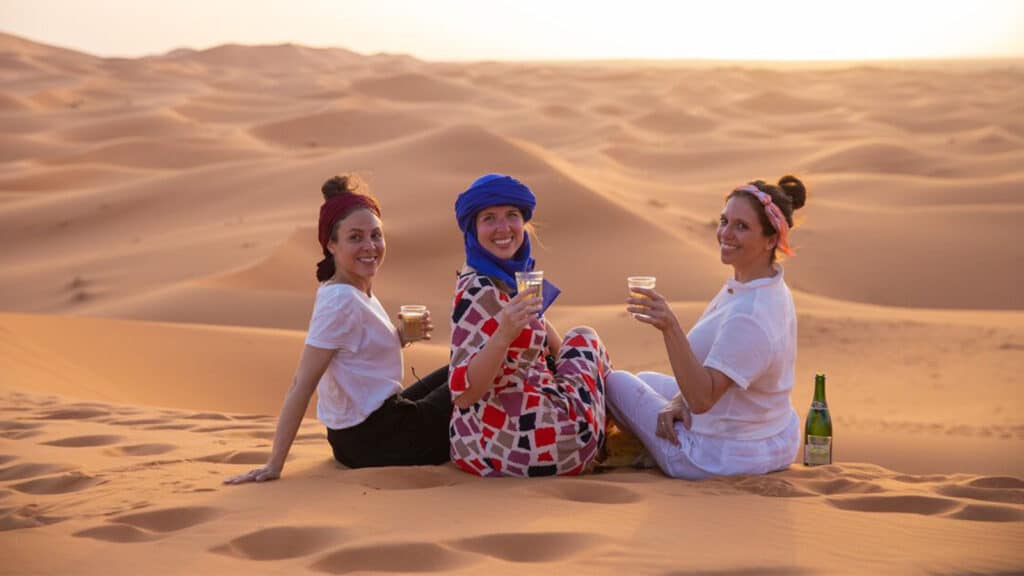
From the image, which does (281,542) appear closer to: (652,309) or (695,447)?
(652,309)

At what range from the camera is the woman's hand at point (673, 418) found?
531 centimetres

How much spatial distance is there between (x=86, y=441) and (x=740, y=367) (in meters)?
4.01

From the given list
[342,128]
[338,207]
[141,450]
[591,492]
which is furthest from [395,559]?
[342,128]

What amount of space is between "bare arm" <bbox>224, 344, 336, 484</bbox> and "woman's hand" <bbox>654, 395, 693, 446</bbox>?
163cm

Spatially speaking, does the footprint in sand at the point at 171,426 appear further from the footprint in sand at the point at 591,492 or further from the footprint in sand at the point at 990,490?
the footprint in sand at the point at 990,490

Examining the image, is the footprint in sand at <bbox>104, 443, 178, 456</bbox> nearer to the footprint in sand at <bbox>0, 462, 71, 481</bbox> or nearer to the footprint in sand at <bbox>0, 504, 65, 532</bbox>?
the footprint in sand at <bbox>0, 462, 71, 481</bbox>

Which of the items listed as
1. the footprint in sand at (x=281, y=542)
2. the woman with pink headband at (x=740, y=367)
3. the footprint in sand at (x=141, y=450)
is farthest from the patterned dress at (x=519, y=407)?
the footprint in sand at (x=141, y=450)

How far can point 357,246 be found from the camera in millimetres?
5445

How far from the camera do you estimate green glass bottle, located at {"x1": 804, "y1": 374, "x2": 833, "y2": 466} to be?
5699mm

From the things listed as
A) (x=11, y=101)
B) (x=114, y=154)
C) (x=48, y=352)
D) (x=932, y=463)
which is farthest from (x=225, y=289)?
(x=11, y=101)

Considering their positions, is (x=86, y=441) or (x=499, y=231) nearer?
(x=499, y=231)

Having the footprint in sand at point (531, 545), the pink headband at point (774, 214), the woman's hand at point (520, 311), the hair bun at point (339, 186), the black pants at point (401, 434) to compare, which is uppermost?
the hair bun at point (339, 186)

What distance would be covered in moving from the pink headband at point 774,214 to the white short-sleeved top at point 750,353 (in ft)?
0.43

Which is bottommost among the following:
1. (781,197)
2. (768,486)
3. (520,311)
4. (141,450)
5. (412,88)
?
(141,450)
